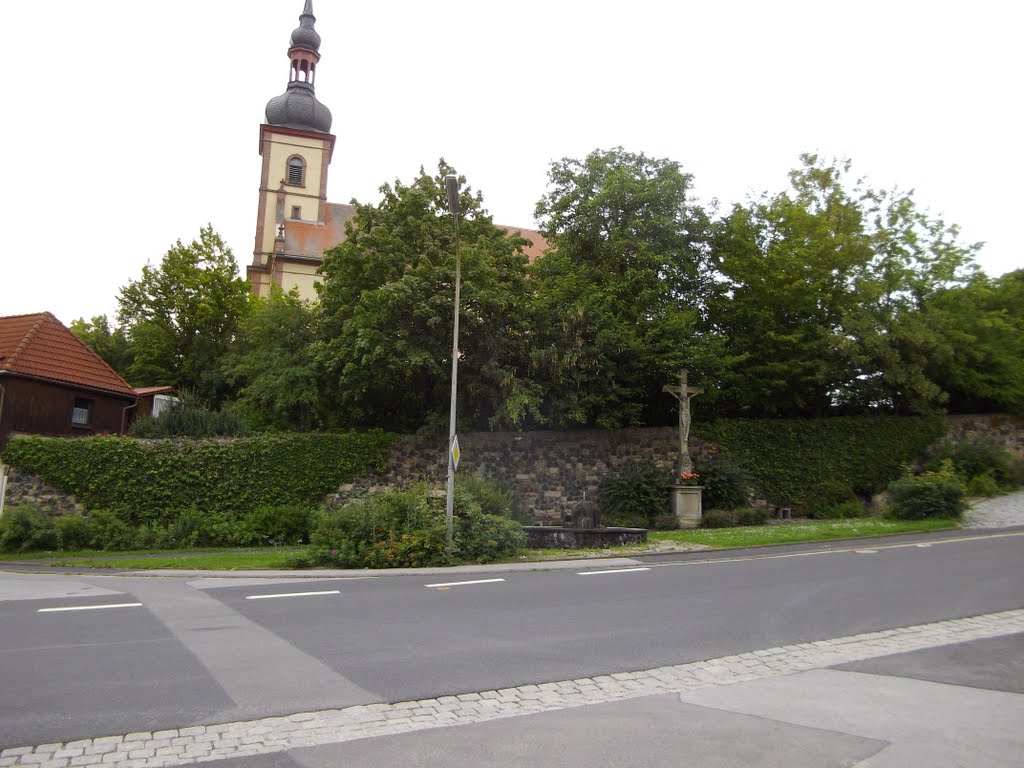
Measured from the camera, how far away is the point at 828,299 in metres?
27.6

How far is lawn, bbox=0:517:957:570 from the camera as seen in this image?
56.9ft

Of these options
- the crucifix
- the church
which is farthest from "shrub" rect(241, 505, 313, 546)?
the church

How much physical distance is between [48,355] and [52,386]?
153 centimetres

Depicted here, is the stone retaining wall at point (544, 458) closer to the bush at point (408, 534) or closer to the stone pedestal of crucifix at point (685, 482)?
the stone pedestal of crucifix at point (685, 482)

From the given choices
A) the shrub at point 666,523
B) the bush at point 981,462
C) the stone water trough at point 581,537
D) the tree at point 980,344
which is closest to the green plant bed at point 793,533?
the shrub at point 666,523

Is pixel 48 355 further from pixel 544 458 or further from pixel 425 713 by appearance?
pixel 425 713

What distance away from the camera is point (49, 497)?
23.7 m

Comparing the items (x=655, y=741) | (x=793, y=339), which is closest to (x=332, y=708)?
(x=655, y=741)

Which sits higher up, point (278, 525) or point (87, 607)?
point (278, 525)

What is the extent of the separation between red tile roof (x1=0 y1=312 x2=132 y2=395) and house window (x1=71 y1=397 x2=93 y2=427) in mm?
768

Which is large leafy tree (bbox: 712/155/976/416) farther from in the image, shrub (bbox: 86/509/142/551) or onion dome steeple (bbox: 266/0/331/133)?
onion dome steeple (bbox: 266/0/331/133)

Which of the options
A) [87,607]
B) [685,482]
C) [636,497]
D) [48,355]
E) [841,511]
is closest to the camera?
[87,607]

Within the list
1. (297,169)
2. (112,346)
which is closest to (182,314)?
(112,346)

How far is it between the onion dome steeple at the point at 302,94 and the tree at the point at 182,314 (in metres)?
22.0
